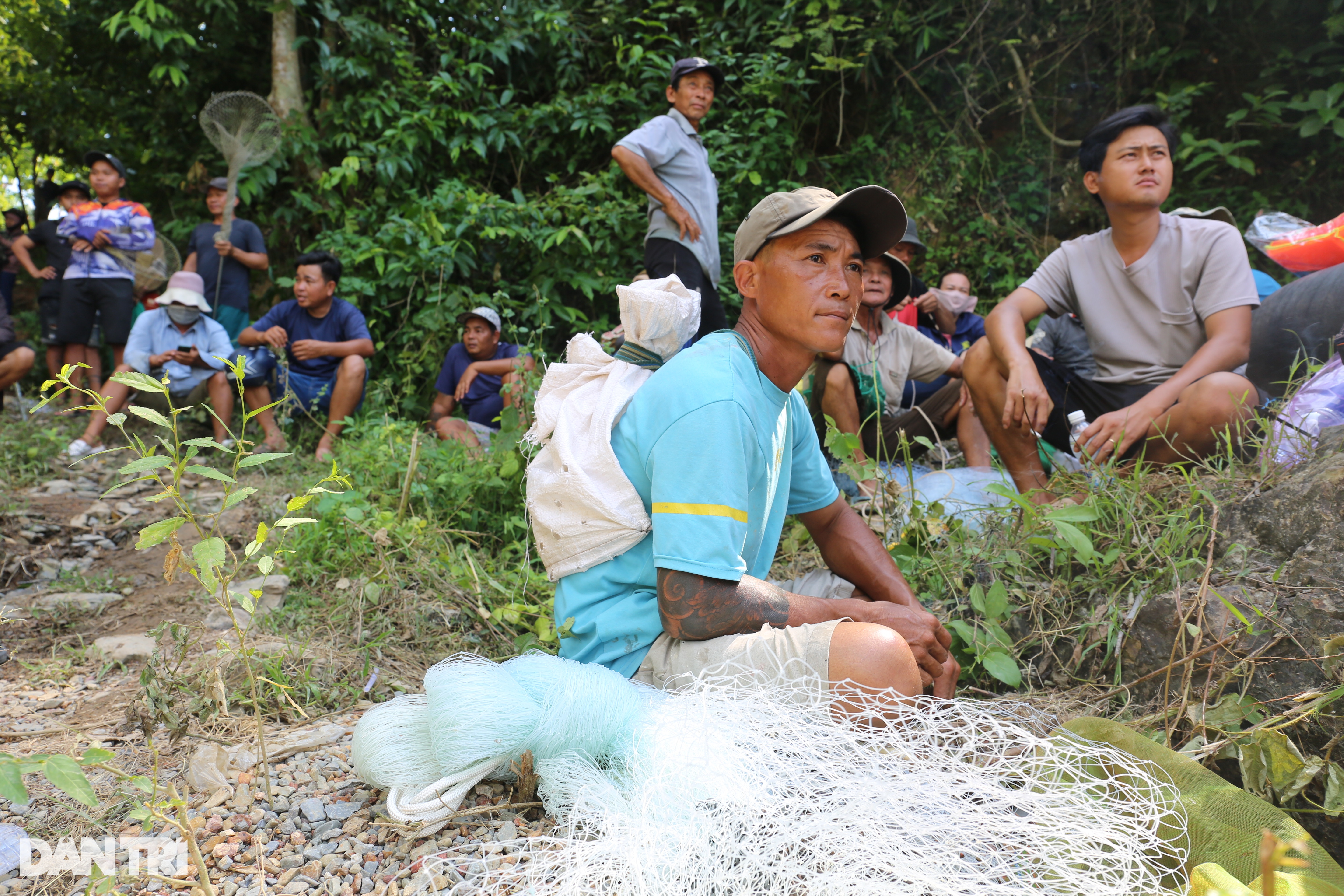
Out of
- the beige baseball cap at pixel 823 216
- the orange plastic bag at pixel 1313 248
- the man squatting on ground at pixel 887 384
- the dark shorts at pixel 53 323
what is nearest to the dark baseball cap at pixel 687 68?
the man squatting on ground at pixel 887 384

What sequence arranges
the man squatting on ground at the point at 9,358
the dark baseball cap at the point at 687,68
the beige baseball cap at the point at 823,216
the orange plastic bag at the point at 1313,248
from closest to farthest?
the beige baseball cap at the point at 823,216, the orange plastic bag at the point at 1313,248, the dark baseball cap at the point at 687,68, the man squatting on ground at the point at 9,358

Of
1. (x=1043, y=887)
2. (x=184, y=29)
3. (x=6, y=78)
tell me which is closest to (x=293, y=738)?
(x=1043, y=887)

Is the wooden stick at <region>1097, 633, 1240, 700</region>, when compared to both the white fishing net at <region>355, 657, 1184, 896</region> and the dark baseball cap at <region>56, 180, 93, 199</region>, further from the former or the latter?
the dark baseball cap at <region>56, 180, 93, 199</region>

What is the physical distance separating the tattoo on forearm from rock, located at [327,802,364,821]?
29.5 inches

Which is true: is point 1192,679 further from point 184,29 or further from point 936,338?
point 184,29

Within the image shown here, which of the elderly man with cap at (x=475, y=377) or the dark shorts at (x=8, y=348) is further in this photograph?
the dark shorts at (x=8, y=348)

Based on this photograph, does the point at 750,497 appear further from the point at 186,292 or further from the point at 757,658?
the point at 186,292

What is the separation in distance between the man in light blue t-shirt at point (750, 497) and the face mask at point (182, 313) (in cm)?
512

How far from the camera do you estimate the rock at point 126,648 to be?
Answer: 2.77 metres

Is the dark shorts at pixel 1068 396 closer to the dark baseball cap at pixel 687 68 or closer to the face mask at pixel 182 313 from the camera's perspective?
the dark baseball cap at pixel 687 68

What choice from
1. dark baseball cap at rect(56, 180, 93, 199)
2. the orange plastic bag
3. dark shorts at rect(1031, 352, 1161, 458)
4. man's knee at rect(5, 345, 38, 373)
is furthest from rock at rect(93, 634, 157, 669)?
dark baseball cap at rect(56, 180, 93, 199)

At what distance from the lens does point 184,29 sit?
24.5 ft

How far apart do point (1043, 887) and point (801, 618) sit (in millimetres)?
729

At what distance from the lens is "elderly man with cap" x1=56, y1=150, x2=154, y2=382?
6.32m
